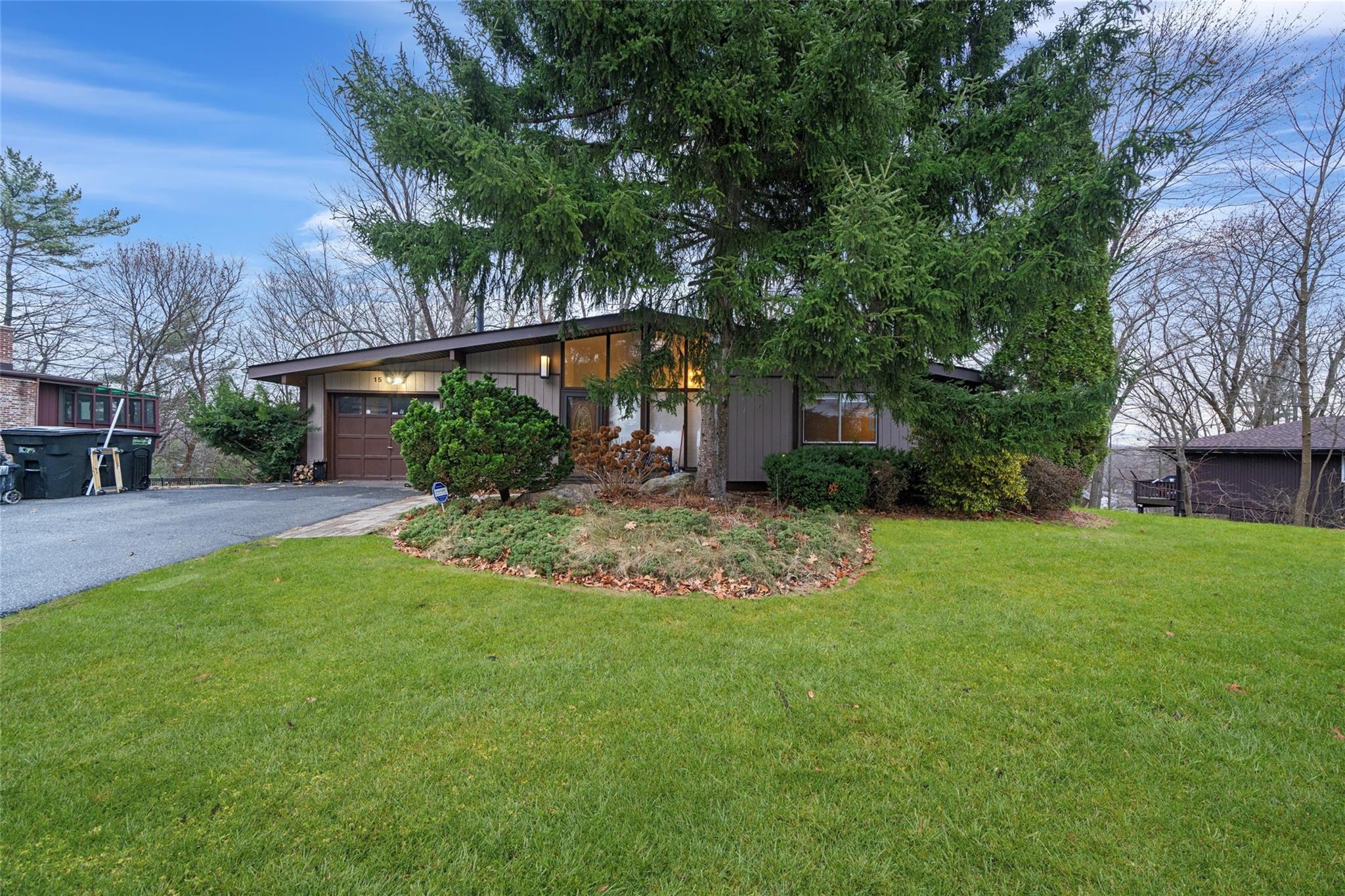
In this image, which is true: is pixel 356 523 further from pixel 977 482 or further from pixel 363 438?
pixel 977 482

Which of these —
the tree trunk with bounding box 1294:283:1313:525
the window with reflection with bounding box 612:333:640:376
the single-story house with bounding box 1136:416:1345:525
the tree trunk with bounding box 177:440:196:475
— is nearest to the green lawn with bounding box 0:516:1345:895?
the window with reflection with bounding box 612:333:640:376

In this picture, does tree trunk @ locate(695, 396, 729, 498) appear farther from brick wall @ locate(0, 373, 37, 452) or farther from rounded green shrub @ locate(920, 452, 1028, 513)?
brick wall @ locate(0, 373, 37, 452)

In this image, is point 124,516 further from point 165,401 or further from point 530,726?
point 165,401

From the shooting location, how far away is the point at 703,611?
3.76 metres

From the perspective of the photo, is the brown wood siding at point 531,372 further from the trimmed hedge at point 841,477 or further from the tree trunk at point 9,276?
the tree trunk at point 9,276

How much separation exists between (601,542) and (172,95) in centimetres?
798

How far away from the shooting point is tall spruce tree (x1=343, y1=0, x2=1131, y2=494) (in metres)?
5.38

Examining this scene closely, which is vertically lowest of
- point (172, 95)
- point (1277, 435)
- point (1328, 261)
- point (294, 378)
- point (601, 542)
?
point (601, 542)

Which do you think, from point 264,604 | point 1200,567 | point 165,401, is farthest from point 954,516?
point 165,401

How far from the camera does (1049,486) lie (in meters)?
7.84

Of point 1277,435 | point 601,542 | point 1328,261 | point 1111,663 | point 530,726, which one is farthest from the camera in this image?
point 1277,435

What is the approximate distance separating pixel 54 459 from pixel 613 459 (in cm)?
877

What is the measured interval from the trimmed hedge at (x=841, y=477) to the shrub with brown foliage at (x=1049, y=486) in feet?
5.59

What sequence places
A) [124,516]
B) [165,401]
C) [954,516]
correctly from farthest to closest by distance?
[165,401]
[954,516]
[124,516]
